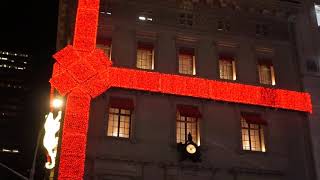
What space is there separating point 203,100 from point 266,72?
16.3 feet

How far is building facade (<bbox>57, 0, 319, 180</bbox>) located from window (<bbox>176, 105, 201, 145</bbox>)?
55 millimetres

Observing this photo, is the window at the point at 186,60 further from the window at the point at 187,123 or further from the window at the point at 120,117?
the window at the point at 120,117

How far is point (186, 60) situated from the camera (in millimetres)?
24859

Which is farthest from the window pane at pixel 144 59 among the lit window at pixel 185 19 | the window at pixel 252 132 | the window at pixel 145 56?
the window at pixel 252 132

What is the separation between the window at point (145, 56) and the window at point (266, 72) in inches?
262

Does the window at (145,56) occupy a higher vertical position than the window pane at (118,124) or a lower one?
higher

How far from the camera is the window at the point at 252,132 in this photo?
2331 cm

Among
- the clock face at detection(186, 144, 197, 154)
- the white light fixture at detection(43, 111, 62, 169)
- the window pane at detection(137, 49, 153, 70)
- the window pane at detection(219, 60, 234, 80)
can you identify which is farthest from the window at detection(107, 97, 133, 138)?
the window pane at detection(219, 60, 234, 80)

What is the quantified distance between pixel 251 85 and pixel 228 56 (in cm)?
229

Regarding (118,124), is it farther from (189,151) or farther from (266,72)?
(266,72)

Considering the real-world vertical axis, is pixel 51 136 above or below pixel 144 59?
below

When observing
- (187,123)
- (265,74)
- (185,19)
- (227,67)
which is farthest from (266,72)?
(187,123)

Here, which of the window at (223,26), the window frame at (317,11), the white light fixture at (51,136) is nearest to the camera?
the white light fixture at (51,136)

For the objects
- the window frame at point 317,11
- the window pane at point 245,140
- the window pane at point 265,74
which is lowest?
the window pane at point 245,140
